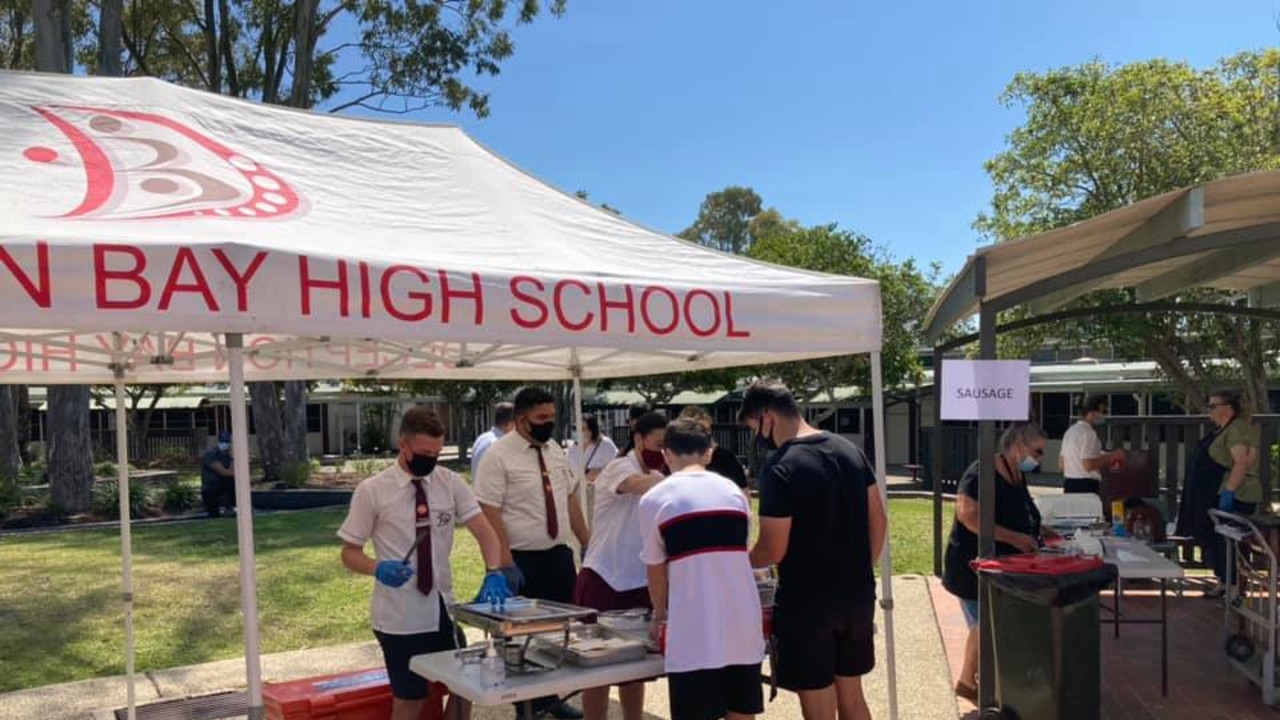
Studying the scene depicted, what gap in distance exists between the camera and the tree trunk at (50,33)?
15898 mm

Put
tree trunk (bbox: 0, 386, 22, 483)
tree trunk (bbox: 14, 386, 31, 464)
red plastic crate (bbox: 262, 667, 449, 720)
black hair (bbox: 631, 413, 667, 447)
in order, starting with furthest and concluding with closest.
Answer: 1. tree trunk (bbox: 14, 386, 31, 464)
2. tree trunk (bbox: 0, 386, 22, 483)
3. black hair (bbox: 631, 413, 667, 447)
4. red plastic crate (bbox: 262, 667, 449, 720)

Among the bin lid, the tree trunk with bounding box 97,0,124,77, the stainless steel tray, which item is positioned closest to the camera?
the stainless steel tray

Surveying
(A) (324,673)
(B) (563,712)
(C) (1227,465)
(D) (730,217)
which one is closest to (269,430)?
(A) (324,673)

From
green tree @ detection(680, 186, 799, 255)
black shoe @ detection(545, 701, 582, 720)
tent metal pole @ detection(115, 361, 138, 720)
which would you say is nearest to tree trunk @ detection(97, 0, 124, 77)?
tent metal pole @ detection(115, 361, 138, 720)

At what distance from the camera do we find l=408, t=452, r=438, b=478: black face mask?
4245mm

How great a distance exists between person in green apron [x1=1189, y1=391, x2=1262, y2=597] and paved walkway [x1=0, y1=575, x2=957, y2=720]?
7.83 ft

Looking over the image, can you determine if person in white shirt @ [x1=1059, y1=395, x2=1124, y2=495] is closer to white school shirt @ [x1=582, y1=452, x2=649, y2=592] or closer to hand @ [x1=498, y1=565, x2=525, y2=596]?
white school shirt @ [x1=582, y1=452, x2=649, y2=592]

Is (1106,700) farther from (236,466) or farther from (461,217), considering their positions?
(236,466)

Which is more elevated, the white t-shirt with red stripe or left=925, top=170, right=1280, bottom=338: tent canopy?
left=925, top=170, right=1280, bottom=338: tent canopy

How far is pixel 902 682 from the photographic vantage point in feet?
20.6

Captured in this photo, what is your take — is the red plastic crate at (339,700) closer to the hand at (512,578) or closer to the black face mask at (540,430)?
the hand at (512,578)

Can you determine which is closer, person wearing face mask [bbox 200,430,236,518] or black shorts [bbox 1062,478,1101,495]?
black shorts [bbox 1062,478,1101,495]

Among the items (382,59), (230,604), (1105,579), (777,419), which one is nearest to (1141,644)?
(1105,579)

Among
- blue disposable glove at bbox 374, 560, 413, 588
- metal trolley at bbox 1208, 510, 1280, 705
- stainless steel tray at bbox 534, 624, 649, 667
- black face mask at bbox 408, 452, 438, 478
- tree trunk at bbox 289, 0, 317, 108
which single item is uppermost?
tree trunk at bbox 289, 0, 317, 108
